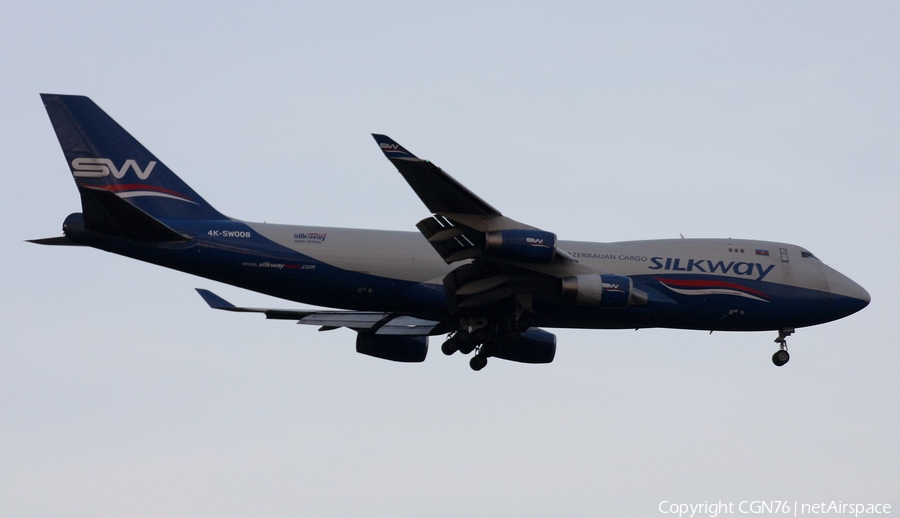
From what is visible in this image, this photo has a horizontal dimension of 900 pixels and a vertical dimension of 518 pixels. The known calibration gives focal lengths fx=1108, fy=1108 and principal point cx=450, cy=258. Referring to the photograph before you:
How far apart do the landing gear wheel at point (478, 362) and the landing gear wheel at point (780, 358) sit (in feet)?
28.7

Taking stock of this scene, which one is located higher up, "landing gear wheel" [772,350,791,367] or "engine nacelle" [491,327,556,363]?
"landing gear wheel" [772,350,791,367]

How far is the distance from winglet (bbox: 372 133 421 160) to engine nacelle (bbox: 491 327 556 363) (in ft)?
38.3

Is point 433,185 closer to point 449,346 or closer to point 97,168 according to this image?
point 449,346

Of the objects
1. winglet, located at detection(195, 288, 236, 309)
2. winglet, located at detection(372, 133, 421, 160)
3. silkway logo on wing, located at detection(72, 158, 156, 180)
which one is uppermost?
winglet, located at detection(372, 133, 421, 160)

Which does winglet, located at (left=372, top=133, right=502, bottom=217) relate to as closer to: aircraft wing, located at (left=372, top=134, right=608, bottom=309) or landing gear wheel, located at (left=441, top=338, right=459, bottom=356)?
aircraft wing, located at (left=372, top=134, right=608, bottom=309)

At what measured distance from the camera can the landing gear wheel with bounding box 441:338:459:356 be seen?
98.4 feet

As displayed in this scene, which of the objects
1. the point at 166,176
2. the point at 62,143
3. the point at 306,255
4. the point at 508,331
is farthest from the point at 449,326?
the point at 62,143

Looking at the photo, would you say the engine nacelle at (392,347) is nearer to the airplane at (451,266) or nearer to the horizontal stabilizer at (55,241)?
the airplane at (451,266)

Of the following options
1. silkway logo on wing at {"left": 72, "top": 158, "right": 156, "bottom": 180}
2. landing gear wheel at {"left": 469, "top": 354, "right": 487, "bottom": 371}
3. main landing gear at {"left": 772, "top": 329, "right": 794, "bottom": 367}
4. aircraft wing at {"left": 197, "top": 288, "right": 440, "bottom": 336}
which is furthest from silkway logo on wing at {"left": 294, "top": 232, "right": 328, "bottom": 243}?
main landing gear at {"left": 772, "top": 329, "right": 794, "bottom": 367}

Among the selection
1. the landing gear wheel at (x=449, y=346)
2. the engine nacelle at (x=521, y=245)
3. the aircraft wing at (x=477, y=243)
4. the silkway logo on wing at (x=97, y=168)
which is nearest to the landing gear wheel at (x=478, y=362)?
the landing gear wheel at (x=449, y=346)

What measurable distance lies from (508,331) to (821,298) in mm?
9489

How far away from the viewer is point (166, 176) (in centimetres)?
3056

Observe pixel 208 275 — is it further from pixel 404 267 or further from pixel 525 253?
pixel 525 253

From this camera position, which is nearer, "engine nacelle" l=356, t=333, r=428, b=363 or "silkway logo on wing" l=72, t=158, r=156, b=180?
"silkway logo on wing" l=72, t=158, r=156, b=180
